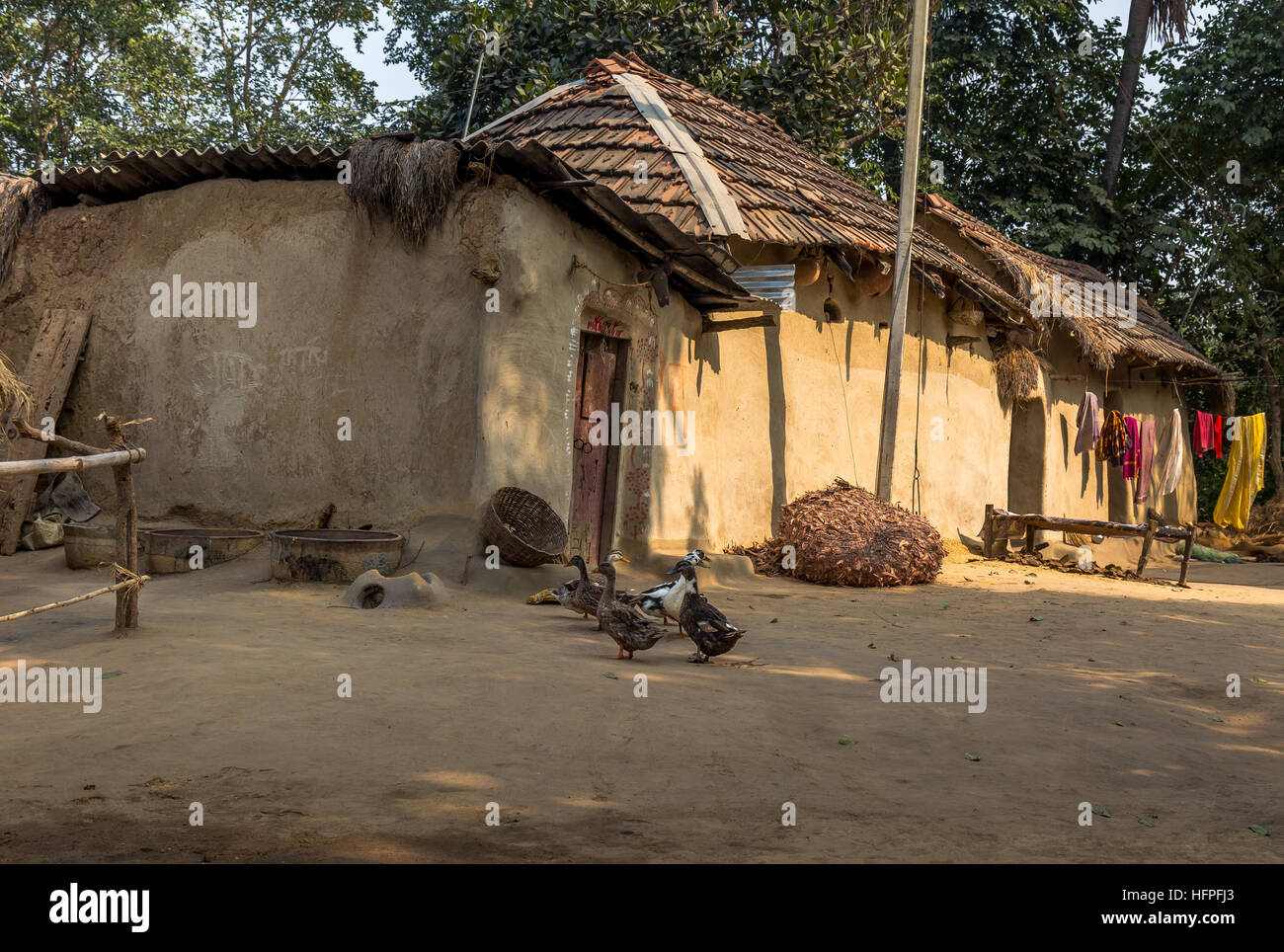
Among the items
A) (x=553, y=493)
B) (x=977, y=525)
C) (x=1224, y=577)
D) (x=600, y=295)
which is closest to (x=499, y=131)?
(x=600, y=295)

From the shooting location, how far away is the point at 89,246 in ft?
33.7

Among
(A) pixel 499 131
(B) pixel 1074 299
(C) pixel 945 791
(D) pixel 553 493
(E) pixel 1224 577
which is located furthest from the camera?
(B) pixel 1074 299

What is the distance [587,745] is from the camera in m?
4.34

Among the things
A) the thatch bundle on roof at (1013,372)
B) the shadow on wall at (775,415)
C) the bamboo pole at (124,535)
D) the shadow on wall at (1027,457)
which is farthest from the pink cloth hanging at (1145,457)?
the bamboo pole at (124,535)

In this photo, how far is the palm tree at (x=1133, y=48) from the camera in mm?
22719

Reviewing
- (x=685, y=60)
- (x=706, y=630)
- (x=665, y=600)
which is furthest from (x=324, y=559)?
(x=685, y=60)

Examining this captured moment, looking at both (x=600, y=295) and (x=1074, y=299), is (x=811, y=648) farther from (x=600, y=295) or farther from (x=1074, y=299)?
(x=1074, y=299)

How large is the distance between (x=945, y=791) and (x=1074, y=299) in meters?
15.4

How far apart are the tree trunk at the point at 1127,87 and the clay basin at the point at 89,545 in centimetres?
2106

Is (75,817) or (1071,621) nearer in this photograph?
(75,817)

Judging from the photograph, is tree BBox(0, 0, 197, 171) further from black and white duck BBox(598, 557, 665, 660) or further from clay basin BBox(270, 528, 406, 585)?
black and white duck BBox(598, 557, 665, 660)

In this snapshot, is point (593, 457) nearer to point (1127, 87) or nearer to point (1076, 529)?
point (1076, 529)

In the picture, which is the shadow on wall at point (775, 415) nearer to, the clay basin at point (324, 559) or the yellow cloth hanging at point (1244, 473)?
→ the clay basin at point (324, 559)

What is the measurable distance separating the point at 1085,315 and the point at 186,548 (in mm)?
13822
